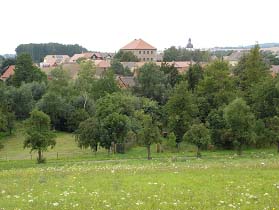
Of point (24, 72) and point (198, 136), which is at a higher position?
point (24, 72)

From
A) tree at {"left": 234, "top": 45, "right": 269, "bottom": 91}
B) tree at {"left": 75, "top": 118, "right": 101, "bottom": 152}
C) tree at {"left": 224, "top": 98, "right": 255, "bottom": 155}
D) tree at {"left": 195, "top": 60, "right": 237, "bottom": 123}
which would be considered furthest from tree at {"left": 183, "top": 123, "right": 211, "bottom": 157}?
tree at {"left": 234, "top": 45, "right": 269, "bottom": 91}

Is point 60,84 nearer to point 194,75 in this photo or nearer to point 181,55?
point 194,75

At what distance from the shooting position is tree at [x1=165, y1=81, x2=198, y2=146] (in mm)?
58031

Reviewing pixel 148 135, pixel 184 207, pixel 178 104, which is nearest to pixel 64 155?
pixel 148 135

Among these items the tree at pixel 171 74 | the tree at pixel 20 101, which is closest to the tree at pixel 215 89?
the tree at pixel 171 74

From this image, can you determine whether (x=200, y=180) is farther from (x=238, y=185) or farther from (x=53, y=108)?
(x=53, y=108)

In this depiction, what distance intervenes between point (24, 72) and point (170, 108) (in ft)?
151

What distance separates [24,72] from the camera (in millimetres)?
94000

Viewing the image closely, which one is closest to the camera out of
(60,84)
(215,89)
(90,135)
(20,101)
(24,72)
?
(90,135)

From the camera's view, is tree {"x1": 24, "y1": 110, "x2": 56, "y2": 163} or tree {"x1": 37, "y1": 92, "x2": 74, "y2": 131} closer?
tree {"x1": 24, "y1": 110, "x2": 56, "y2": 163}

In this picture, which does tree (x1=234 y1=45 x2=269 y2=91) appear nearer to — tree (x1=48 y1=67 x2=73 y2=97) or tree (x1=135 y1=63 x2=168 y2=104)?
tree (x1=135 y1=63 x2=168 y2=104)

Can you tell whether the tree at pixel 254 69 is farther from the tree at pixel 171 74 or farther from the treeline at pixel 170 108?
the tree at pixel 171 74

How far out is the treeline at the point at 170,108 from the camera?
51125 millimetres

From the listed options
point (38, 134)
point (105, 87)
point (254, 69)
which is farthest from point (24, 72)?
point (38, 134)
